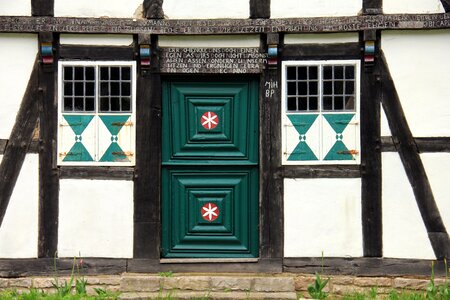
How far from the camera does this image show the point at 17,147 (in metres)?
8.53

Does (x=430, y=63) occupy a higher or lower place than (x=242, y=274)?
higher

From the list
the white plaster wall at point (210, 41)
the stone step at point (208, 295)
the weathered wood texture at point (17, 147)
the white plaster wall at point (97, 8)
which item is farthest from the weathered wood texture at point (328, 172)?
the weathered wood texture at point (17, 147)

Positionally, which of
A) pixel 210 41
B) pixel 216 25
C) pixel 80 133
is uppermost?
pixel 216 25

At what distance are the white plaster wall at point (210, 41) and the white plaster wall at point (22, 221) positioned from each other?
6.33 feet

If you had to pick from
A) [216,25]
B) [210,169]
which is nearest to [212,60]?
[216,25]

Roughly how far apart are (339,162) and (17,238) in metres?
3.53

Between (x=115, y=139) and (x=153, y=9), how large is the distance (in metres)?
1.45

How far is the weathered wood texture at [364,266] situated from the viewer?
8.41m

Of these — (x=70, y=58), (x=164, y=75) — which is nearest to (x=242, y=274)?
(x=164, y=75)

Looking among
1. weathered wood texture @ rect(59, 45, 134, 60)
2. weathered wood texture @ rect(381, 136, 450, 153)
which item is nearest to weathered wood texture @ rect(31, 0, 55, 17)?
weathered wood texture @ rect(59, 45, 134, 60)

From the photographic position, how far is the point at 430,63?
8.44m

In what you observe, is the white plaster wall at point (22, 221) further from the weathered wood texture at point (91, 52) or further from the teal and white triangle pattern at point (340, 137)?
the teal and white triangle pattern at point (340, 137)

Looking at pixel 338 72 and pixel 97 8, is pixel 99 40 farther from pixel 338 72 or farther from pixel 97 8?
pixel 338 72

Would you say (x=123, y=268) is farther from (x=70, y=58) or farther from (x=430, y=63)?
(x=430, y=63)
